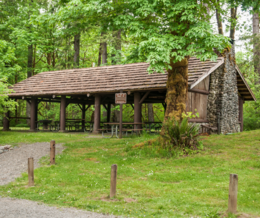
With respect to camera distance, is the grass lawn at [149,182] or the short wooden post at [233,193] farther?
the grass lawn at [149,182]

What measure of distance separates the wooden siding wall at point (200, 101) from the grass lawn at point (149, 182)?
15.6 ft

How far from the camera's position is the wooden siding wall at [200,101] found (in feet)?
53.9

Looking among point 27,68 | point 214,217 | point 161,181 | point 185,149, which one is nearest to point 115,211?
point 214,217

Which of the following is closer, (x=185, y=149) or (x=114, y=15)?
(x=185, y=149)

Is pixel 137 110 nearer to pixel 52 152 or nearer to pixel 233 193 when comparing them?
pixel 52 152

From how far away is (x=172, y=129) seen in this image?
10.8 meters

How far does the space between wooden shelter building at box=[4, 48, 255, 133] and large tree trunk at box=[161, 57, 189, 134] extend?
329 cm

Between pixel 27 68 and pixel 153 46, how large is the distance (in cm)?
2471

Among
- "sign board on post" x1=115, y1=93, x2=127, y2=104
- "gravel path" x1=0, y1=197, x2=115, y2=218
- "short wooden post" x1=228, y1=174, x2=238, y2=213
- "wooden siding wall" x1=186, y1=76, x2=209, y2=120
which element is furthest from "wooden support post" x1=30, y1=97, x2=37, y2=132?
"short wooden post" x1=228, y1=174, x2=238, y2=213

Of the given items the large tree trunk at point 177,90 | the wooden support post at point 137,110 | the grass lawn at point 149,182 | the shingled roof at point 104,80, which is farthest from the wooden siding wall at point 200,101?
the grass lawn at point 149,182

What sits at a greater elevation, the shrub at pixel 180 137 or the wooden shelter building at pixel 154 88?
the wooden shelter building at pixel 154 88

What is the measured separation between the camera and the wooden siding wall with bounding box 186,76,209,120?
16422mm

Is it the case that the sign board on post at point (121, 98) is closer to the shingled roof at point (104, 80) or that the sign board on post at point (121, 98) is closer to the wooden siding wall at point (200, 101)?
the shingled roof at point (104, 80)

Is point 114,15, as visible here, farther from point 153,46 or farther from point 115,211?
point 115,211
